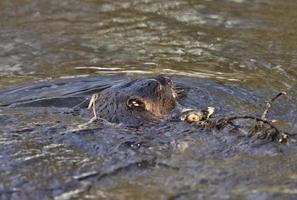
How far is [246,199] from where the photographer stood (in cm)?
388

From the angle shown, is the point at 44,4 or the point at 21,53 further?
the point at 44,4

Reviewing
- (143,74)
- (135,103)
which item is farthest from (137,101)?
(143,74)

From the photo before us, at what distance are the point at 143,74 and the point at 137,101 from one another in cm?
139

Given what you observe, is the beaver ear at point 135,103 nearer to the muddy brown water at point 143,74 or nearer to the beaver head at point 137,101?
the beaver head at point 137,101

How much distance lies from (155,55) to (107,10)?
5.90ft

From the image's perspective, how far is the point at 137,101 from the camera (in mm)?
5082

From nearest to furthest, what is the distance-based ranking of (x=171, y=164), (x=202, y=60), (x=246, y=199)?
(x=246, y=199) → (x=171, y=164) → (x=202, y=60)

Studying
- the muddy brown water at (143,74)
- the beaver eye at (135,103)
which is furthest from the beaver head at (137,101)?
the muddy brown water at (143,74)

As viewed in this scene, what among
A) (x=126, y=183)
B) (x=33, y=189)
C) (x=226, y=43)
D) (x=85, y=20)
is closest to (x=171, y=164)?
(x=126, y=183)

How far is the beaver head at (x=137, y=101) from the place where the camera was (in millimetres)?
4984

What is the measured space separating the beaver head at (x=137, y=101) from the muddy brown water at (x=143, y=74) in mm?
144

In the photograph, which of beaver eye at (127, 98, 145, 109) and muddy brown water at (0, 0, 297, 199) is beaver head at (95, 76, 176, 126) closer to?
beaver eye at (127, 98, 145, 109)

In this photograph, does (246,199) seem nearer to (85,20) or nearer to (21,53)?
(21,53)

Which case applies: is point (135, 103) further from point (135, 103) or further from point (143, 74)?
point (143, 74)
